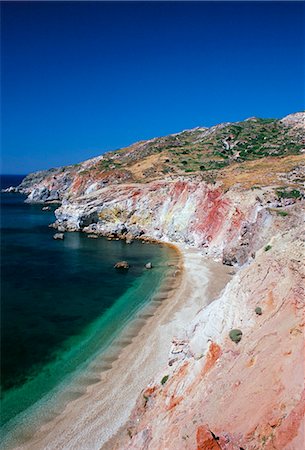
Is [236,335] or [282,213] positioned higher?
[282,213]

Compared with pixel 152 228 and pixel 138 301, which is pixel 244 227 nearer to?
pixel 138 301

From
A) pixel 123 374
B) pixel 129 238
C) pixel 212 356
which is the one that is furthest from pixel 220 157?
pixel 212 356

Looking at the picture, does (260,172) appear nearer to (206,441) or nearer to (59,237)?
(59,237)

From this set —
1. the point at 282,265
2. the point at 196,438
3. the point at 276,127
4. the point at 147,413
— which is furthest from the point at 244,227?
the point at 276,127

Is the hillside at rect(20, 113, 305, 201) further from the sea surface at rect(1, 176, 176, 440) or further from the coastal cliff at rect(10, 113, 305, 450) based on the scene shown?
the sea surface at rect(1, 176, 176, 440)

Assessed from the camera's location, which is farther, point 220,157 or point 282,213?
point 220,157

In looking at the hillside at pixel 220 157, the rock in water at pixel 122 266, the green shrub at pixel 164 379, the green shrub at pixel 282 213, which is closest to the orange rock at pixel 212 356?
the green shrub at pixel 164 379

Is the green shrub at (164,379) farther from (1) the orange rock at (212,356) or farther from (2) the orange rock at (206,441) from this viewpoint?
(2) the orange rock at (206,441)
